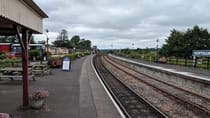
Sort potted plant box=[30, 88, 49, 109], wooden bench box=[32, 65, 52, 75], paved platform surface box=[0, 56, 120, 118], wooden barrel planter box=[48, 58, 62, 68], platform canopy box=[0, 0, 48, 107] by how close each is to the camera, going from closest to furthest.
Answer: platform canopy box=[0, 0, 48, 107]
paved platform surface box=[0, 56, 120, 118]
potted plant box=[30, 88, 49, 109]
wooden bench box=[32, 65, 52, 75]
wooden barrel planter box=[48, 58, 62, 68]

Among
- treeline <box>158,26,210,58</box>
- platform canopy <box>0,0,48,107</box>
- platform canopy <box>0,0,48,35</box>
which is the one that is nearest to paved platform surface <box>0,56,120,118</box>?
platform canopy <box>0,0,48,107</box>

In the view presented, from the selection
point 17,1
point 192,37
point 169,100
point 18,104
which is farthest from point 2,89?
point 192,37

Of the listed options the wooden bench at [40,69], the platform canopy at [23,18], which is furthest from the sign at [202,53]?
the platform canopy at [23,18]

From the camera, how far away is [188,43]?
185ft

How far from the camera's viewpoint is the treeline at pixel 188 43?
183 ft

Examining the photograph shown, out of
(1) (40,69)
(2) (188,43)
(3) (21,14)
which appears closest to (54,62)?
(1) (40,69)

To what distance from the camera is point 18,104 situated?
31.4 feet

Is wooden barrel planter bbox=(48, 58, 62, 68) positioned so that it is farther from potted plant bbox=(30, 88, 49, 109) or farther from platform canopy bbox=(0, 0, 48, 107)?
potted plant bbox=(30, 88, 49, 109)

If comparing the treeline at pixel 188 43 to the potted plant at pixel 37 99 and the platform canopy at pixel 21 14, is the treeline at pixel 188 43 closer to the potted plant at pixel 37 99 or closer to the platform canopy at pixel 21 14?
the platform canopy at pixel 21 14

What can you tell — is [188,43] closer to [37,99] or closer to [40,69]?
[40,69]

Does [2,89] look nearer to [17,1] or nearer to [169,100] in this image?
[17,1]

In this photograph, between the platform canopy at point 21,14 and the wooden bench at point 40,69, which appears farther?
the wooden bench at point 40,69

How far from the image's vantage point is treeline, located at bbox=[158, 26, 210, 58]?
55875mm

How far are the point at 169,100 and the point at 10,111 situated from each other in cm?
687
